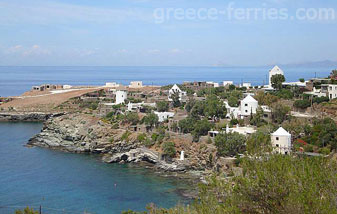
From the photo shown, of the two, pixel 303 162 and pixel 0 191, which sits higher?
pixel 303 162

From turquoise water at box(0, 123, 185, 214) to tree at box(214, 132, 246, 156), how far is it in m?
3.59

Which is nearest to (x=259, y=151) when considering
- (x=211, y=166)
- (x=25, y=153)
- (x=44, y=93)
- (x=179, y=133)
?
(x=211, y=166)

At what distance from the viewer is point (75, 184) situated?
2595 centimetres

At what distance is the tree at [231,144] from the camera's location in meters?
26.8

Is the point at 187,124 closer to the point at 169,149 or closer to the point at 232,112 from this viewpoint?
the point at 169,149

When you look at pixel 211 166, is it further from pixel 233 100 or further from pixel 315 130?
pixel 233 100

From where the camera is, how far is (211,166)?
27.7 m

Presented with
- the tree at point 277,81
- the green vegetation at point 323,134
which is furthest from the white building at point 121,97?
the green vegetation at point 323,134

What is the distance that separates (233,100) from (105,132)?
35.4 feet

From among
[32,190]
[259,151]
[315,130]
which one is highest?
[259,151]

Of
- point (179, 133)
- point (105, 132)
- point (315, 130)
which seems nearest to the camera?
point (315, 130)

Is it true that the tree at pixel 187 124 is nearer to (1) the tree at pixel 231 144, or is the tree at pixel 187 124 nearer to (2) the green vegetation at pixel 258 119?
(2) the green vegetation at pixel 258 119

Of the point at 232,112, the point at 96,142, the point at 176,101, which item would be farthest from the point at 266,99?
the point at 96,142

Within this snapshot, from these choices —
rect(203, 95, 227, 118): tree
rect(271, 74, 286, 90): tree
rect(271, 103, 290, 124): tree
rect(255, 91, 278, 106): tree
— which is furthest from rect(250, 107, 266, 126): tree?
rect(271, 74, 286, 90): tree
